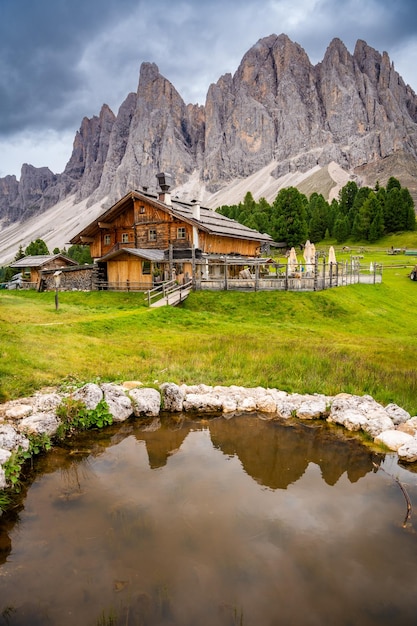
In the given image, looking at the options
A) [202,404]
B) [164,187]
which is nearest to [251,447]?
[202,404]

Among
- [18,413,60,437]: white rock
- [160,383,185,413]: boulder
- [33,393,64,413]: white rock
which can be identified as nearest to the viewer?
[18,413,60,437]: white rock

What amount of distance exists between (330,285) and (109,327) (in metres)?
20.3

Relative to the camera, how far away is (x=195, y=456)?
8.33m

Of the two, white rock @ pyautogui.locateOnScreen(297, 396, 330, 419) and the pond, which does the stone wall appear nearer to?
white rock @ pyautogui.locateOnScreen(297, 396, 330, 419)

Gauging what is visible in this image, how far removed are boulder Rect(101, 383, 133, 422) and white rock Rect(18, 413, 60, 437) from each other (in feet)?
4.59

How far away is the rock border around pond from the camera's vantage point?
8.66 meters

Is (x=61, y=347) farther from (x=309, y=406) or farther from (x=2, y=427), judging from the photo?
(x=309, y=406)

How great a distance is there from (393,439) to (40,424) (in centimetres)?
791

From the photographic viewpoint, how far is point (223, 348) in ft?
50.3

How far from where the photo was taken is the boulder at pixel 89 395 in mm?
9695

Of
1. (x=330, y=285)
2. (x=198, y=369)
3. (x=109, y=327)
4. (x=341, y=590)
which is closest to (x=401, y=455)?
(x=341, y=590)

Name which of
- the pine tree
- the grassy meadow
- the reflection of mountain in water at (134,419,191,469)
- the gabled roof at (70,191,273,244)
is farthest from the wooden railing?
the pine tree

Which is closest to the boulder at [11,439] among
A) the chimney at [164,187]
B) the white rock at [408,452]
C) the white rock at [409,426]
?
the white rock at [408,452]

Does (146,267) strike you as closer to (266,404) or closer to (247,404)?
(247,404)
